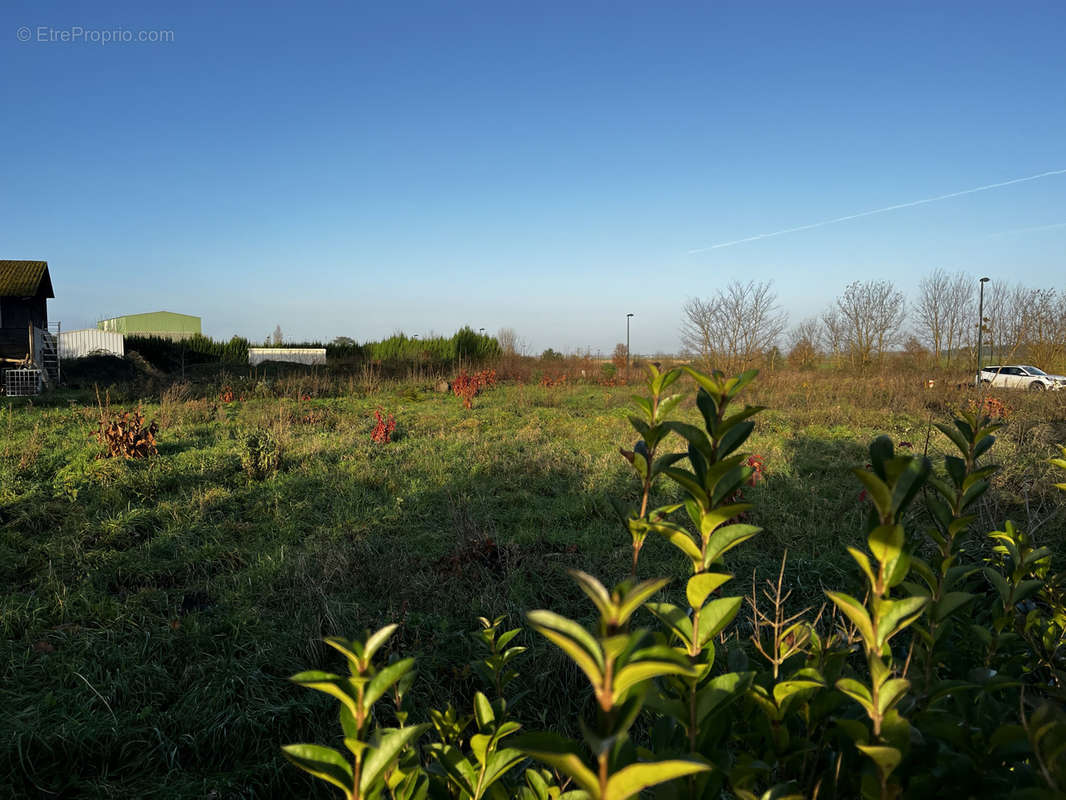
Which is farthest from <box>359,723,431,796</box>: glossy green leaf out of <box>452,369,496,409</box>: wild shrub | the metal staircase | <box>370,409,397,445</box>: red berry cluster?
the metal staircase

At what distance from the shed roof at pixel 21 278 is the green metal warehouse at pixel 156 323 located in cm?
1641

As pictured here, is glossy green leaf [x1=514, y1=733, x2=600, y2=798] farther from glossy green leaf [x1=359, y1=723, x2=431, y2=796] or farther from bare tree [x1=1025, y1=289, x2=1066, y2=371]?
bare tree [x1=1025, y1=289, x2=1066, y2=371]

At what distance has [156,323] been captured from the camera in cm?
3778

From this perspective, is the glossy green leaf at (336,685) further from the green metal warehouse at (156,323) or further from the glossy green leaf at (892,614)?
the green metal warehouse at (156,323)

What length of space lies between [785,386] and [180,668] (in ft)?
50.8

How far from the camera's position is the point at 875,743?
602mm

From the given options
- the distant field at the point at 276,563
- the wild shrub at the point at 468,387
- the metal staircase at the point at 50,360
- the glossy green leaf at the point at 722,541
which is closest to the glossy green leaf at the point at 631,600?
the glossy green leaf at the point at 722,541

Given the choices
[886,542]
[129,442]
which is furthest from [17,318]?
[886,542]

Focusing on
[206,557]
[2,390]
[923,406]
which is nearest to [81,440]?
[206,557]

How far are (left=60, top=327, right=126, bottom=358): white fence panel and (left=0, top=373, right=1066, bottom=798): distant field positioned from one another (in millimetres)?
16136

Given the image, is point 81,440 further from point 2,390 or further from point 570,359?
point 570,359

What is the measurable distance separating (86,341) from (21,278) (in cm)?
388

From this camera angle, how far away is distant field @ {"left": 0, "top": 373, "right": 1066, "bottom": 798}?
7.41ft

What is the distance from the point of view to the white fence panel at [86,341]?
21812 millimetres
